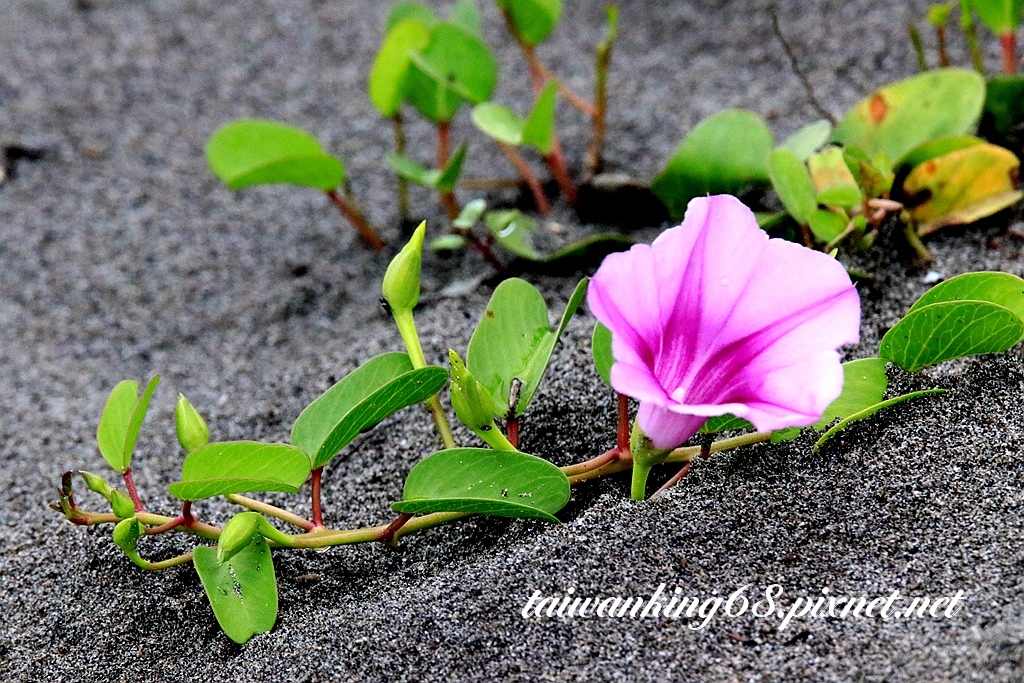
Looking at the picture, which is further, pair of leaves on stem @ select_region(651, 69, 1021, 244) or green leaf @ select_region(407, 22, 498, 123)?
green leaf @ select_region(407, 22, 498, 123)

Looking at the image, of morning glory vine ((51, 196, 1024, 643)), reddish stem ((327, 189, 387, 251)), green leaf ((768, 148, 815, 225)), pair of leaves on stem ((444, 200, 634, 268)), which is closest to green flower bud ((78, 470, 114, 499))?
morning glory vine ((51, 196, 1024, 643))

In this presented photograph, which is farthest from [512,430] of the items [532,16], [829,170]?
[532,16]

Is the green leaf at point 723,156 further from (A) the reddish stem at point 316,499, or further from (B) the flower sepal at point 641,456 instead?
(A) the reddish stem at point 316,499

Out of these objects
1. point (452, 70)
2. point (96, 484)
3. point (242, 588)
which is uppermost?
point (452, 70)

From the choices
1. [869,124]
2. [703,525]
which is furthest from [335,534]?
[869,124]

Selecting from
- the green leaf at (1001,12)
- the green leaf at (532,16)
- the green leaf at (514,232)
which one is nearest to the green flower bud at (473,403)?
the green leaf at (514,232)

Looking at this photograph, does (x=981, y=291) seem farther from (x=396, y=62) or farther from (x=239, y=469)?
(x=396, y=62)

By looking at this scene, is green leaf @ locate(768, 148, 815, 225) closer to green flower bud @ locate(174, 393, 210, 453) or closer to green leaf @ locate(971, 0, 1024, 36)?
green leaf @ locate(971, 0, 1024, 36)
